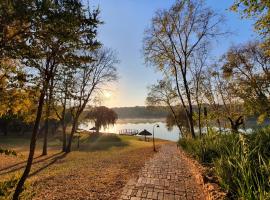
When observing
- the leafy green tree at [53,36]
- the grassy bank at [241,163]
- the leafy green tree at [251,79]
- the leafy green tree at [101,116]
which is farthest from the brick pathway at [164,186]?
the leafy green tree at [101,116]

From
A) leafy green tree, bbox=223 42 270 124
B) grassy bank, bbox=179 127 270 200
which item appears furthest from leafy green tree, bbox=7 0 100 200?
leafy green tree, bbox=223 42 270 124

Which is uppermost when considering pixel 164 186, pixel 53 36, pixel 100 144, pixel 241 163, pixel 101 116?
pixel 53 36

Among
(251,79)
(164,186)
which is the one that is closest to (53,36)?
(164,186)

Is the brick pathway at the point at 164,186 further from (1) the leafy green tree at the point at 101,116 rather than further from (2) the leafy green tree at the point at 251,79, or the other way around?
(1) the leafy green tree at the point at 101,116

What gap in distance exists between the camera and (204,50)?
16.6 metres

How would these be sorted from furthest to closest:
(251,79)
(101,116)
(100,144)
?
1. (101,116)
2. (100,144)
3. (251,79)

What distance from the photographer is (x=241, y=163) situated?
4.75 metres

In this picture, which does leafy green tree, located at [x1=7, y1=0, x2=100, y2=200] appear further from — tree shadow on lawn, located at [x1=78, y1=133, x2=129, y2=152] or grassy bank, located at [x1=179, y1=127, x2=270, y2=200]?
tree shadow on lawn, located at [x1=78, y1=133, x2=129, y2=152]

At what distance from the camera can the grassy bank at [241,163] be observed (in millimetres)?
4113

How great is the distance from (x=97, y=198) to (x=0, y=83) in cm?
537

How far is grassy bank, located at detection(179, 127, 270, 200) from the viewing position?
4113mm

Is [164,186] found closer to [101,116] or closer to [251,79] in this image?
[251,79]

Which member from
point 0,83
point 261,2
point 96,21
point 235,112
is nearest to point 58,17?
point 96,21

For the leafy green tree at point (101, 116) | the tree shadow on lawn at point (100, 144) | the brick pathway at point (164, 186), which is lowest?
the tree shadow on lawn at point (100, 144)
